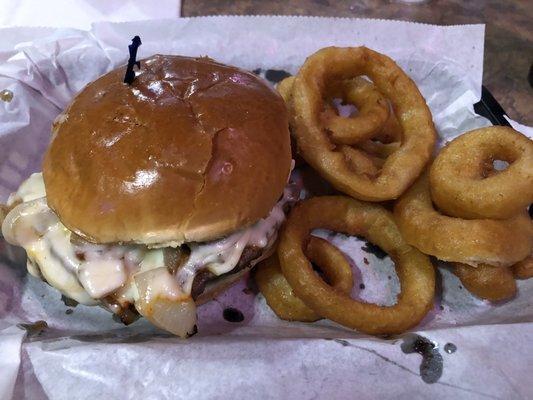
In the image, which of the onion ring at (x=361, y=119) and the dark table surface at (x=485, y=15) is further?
the dark table surface at (x=485, y=15)

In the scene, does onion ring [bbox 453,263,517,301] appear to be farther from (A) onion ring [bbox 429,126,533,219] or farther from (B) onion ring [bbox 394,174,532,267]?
(A) onion ring [bbox 429,126,533,219]

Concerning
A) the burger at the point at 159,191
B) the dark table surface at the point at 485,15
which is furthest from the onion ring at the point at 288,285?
the dark table surface at the point at 485,15

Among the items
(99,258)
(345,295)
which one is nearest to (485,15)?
(345,295)

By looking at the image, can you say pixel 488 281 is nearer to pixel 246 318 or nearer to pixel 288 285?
pixel 288 285

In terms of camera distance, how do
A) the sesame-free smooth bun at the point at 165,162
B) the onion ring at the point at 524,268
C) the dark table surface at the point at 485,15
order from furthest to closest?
the dark table surface at the point at 485,15, the onion ring at the point at 524,268, the sesame-free smooth bun at the point at 165,162

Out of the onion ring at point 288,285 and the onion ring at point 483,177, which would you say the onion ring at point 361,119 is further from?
the onion ring at point 288,285

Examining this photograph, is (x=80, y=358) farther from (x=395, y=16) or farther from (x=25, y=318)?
(x=395, y=16)

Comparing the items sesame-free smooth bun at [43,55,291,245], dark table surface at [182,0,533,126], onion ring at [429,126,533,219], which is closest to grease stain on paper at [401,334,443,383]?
onion ring at [429,126,533,219]
